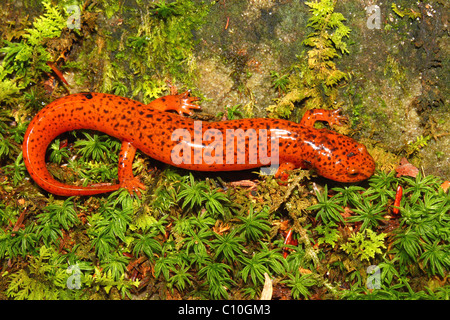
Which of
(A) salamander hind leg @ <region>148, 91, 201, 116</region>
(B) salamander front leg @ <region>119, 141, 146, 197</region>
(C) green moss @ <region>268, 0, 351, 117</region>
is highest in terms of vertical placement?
(C) green moss @ <region>268, 0, 351, 117</region>

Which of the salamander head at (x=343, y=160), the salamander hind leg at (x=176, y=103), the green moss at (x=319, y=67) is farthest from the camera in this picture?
the salamander hind leg at (x=176, y=103)

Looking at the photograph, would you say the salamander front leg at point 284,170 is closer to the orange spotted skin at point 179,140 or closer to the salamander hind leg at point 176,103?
the orange spotted skin at point 179,140

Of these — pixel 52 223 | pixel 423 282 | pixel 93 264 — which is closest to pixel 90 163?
pixel 52 223

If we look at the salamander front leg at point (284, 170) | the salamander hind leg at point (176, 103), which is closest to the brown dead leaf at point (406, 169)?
the salamander front leg at point (284, 170)

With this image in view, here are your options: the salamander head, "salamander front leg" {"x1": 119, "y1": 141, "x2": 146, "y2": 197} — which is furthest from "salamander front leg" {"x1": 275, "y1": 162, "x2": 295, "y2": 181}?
"salamander front leg" {"x1": 119, "y1": 141, "x2": 146, "y2": 197}

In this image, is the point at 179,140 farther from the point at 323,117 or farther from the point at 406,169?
the point at 406,169

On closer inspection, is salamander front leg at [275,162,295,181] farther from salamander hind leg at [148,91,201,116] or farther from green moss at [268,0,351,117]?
salamander hind leg at [148,91,201,116]
